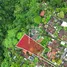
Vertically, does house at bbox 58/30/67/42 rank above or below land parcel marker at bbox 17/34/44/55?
above

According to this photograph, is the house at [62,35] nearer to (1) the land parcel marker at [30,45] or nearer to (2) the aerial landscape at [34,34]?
(2) the aerial landscape at [34,34]

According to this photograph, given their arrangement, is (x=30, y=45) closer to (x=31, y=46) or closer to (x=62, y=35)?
(x=31, y=46)

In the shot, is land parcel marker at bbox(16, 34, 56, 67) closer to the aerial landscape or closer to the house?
the aerial landscape

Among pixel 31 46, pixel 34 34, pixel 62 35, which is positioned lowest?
pixel 31 46

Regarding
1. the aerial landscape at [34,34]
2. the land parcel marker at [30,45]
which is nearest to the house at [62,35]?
the aerial landscape at [34,34]

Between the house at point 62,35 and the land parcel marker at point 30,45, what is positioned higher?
the house at point 62,35

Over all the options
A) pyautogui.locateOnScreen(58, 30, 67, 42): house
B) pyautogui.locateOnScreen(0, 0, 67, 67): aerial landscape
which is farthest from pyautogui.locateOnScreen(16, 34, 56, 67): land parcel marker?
pyautogui.locateOnScreen(58, 30, 67, 42): house

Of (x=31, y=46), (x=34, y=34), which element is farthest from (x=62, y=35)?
(x=31, y=46)
